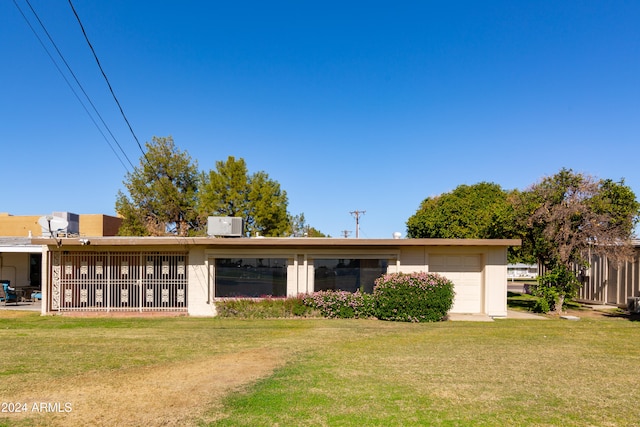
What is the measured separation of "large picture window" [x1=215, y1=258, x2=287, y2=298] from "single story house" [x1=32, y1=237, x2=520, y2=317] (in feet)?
0.11

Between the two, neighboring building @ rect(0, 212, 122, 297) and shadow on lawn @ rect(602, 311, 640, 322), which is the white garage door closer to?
shadow on lawn @ rect(602, 311, 640, 322)

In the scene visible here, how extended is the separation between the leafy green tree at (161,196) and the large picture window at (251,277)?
16.2 meters

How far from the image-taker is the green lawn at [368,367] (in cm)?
562

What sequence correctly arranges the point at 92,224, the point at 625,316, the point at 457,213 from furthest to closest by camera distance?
the point at 457,213 < the point at 92,224 < the point at 625,316

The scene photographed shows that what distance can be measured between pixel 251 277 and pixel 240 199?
15.8 metres

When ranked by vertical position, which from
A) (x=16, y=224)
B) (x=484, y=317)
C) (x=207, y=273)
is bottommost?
(x=484, y=317)

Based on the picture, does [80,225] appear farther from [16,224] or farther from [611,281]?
[611,281]

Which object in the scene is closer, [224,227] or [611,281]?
[224,227]

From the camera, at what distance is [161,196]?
31328 mm

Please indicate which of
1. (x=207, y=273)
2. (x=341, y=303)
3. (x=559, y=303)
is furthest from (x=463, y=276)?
(x=207, y=273)

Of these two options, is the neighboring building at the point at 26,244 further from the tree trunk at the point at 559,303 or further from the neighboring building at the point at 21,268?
the tree trunk at the point at 559,303

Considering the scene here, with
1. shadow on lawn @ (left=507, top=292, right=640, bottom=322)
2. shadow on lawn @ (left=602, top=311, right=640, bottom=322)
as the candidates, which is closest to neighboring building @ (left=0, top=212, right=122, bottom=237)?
shadow on lawn @ (left=507, top=292, right=640, bottom=322)

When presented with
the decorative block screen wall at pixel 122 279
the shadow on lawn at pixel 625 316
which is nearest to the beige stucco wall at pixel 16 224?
the decorative block screen wall at pixel 122 279

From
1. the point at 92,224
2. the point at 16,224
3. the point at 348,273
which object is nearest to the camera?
the point at 348,273
